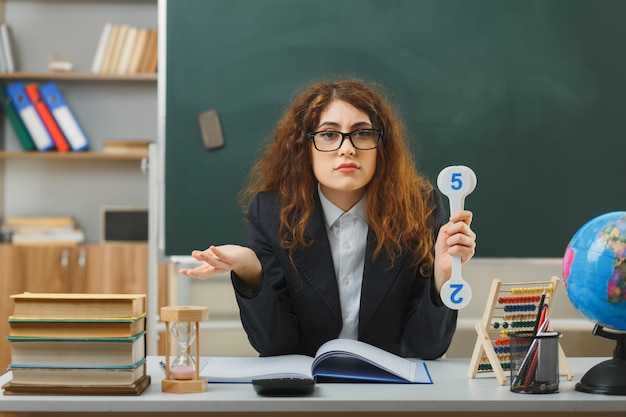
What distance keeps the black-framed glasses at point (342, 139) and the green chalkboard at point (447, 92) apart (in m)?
1.63

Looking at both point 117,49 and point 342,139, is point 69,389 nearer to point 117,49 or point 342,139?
point 342,139

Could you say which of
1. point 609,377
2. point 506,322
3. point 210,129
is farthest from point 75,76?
point 609,377

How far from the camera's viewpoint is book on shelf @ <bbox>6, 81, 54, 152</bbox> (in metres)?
4.55

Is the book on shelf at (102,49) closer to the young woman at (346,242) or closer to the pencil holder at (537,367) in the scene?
the young woman at (346,242)

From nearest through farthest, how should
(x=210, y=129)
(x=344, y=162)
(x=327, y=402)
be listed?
1. (x=327, y=402)
2. (x=344, y=162)
3. (x=210, y=129)

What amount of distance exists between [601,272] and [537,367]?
0.21m

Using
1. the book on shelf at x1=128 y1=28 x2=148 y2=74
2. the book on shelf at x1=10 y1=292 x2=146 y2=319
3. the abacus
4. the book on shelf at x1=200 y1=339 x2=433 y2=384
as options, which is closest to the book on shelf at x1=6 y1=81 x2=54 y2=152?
the book on shelf at x1=128 y1=28 x2=148 y2=74

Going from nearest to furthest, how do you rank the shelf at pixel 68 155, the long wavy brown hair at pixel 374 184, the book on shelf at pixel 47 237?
1. the long wavy brown hair at pixel 374 184
2. the book on shelf at pixel 47 237
3. the shelf at pixel 68 155

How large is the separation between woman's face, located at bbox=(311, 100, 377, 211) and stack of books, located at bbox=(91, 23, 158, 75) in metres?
2.70

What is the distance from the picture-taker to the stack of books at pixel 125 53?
4.57 metres

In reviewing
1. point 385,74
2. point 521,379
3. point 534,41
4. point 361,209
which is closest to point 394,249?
point 361,209

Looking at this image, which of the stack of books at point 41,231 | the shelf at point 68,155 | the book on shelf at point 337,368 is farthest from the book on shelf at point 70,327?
the shelf at point 68,155

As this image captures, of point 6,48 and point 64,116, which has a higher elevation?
point 6,48

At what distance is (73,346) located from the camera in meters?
1.46
